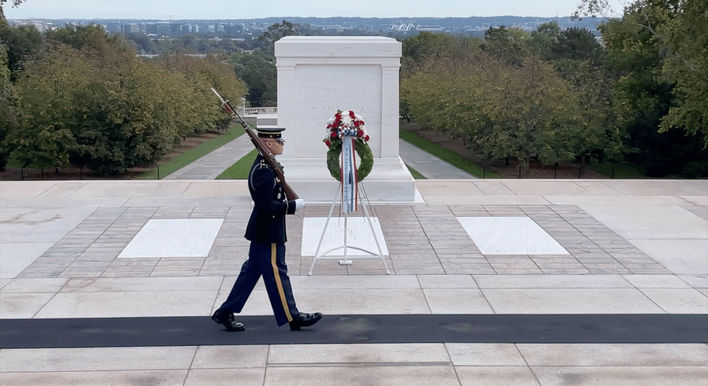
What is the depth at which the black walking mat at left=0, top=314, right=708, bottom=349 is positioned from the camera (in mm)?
6891

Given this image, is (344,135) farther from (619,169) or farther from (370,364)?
(619,169)

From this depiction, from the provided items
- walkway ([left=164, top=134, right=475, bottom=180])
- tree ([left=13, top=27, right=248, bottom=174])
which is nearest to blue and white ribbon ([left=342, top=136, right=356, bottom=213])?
walkway ([left=164, top=134, right=475, bottom=180])

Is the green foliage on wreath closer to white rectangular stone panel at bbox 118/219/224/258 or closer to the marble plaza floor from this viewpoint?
the marble plaza floor

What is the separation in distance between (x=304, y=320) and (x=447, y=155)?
95.1 ft

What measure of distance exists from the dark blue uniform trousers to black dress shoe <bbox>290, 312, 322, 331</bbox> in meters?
0.11

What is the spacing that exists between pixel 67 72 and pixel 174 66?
15214mm

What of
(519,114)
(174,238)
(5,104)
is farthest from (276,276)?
(519,114)

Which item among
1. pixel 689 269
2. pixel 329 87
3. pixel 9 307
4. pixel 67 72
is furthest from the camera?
pixel 67 72

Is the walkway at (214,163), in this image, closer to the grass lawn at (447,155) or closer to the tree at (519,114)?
the grass lawn at (447,155)

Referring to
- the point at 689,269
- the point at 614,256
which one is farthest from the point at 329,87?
the point at 689,269

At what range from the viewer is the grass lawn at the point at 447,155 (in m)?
30.4

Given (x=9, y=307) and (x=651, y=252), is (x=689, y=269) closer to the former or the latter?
(x=651, y=252)

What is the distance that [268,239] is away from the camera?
6.86 m

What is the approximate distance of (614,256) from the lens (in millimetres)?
9656
